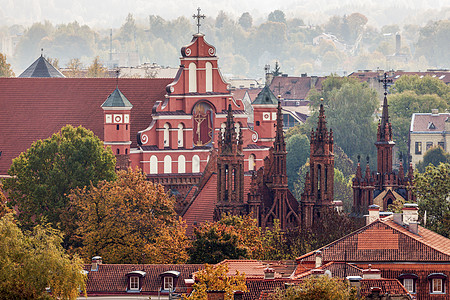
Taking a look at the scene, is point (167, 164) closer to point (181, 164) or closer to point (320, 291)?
point (181, 164)

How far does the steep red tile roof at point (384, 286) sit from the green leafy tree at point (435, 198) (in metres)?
27.1

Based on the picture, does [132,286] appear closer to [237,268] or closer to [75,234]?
[237,268]

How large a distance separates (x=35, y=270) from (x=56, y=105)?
61.4 m

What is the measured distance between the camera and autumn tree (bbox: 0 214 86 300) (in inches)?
3051

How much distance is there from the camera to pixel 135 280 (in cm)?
8919

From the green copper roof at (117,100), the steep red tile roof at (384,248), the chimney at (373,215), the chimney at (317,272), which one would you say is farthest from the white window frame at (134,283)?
the green copper roof at (117,100)

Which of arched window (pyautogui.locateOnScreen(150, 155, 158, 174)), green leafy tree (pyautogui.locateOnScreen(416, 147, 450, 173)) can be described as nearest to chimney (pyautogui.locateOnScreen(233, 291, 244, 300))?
arched window (pyautogui.locateOnScreen(150, 155, 158, 174))

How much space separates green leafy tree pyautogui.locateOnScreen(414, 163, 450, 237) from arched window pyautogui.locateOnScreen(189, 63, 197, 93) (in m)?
21.5

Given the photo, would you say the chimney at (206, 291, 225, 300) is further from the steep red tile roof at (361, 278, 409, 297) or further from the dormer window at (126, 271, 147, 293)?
the dormer window at (126, 271, 147, 293)

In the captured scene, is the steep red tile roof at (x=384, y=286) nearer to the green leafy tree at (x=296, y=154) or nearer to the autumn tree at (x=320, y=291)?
the autumn tree at (x=320, y=291)

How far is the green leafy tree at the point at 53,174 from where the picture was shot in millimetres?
117125

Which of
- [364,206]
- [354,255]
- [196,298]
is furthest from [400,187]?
[196,298]

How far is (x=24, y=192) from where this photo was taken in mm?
118625

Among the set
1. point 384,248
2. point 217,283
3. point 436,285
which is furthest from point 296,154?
point 217,283
